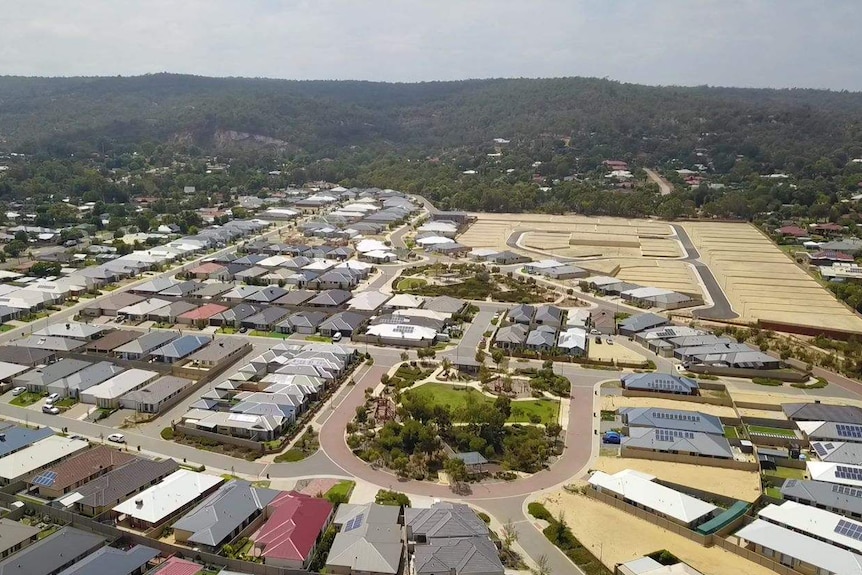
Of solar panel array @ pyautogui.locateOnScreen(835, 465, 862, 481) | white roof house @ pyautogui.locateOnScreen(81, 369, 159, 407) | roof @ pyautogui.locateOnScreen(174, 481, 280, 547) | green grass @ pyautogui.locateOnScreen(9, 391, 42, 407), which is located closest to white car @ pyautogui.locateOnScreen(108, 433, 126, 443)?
white roof house @ pyautogui.locateOnScreen(81, 369, 159, 407)

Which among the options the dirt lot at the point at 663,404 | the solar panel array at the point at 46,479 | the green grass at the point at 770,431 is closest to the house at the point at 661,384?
the dirt lot at the point at 663,404

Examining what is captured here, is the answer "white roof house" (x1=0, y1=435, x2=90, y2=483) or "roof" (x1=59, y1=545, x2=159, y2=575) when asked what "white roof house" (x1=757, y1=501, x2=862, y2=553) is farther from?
"white roof house" (x1=0, y1=435, x2=90, y2=483)

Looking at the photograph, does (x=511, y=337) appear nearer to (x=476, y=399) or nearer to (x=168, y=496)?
(x=476, y=399)

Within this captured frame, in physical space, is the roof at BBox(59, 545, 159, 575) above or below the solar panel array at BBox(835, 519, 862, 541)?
below

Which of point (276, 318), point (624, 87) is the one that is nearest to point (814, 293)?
point (276, 318)

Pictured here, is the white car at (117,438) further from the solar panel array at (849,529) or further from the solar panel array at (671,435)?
the solar panel array at (849,529)

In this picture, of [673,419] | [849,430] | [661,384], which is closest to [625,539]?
[673,419]
